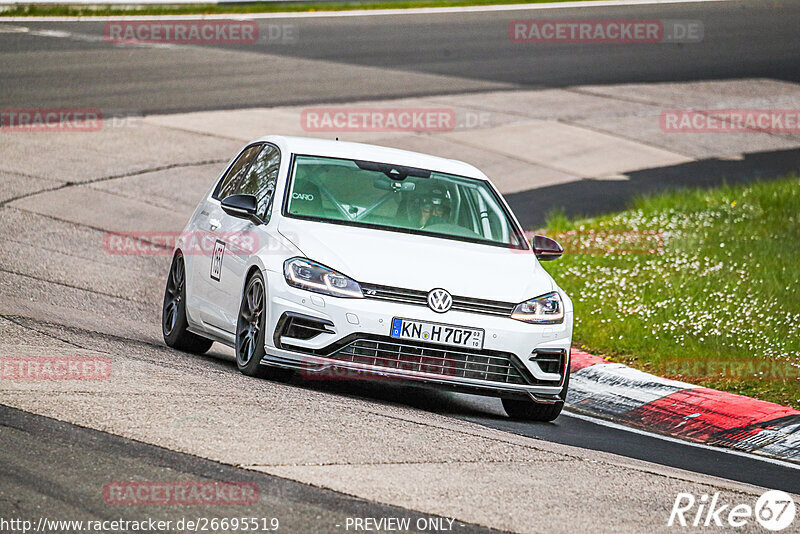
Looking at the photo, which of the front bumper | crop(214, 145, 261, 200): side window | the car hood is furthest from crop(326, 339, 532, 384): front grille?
crop(214, 145, 261, 200): side window

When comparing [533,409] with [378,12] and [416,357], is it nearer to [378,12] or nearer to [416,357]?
[416,357]

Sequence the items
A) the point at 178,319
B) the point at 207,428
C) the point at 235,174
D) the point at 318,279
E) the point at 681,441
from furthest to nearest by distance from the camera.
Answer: the point at 235,174 < the point at 178,319 < the point at 681,441 < the point at 318,279 < the point at 207,428

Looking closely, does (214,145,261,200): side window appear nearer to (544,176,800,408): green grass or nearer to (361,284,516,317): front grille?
(361,284,516,317): front grille

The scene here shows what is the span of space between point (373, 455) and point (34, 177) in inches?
427

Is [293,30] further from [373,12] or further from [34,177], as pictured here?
[34,177]

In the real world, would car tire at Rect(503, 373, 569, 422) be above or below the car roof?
below

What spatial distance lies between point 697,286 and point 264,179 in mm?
4815

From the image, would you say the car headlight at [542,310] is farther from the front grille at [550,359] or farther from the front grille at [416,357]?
the front grille at [416,357]

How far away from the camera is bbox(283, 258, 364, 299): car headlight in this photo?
7996 millimetres

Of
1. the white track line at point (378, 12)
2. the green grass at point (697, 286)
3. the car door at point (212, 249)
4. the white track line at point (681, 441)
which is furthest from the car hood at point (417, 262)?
the white track line at point (378, 12)

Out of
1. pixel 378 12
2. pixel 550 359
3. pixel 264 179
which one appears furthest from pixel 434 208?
pixel 378 12

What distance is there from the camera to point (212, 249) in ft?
30.7

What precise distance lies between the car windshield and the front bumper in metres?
0.94

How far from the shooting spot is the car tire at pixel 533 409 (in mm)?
8602
